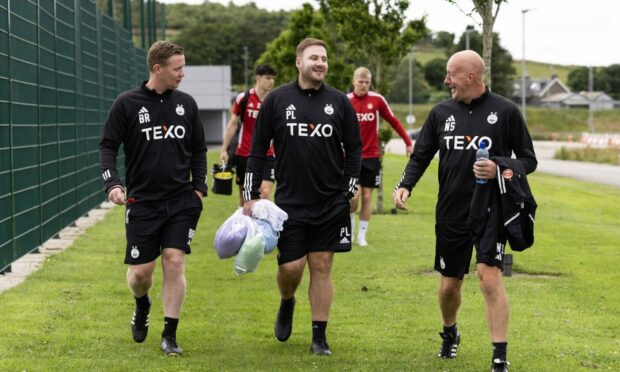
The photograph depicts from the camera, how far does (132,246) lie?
7.93 meters

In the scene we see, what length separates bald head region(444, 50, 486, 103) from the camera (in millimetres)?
7312

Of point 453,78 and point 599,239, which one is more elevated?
point 453,78

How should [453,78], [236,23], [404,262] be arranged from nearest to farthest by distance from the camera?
[453,78]
[404,262]
[236,23]

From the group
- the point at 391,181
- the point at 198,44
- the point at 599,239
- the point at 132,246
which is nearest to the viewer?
the point at 132,246

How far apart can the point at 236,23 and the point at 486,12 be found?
492 ft

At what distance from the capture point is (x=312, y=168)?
7.93 m

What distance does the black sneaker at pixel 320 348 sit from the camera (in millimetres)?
7938

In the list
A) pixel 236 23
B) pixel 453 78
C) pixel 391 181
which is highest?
pixel 236 23

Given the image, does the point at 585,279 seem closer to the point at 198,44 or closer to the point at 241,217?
the point at 241,217

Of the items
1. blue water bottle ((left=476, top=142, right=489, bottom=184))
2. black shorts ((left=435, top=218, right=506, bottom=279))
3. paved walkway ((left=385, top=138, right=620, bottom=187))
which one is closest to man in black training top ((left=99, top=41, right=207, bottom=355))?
black shorts ((left=435, top=218, right=506, bottom=279))

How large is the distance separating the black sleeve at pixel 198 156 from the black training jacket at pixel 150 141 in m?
0.07

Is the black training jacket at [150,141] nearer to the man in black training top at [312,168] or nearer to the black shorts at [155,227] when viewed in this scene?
the black shorts at [155,227]

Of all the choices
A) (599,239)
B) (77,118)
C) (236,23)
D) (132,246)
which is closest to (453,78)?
(132,246)

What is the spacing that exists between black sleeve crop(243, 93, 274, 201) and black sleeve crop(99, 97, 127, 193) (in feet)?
2.99
